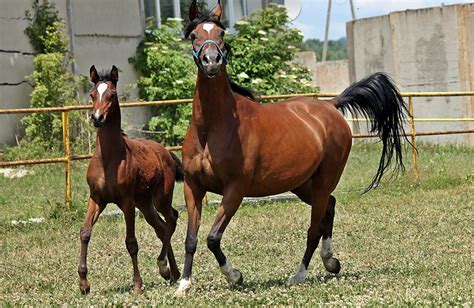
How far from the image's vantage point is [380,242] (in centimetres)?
1262

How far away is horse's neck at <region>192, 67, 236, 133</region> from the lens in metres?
9.17

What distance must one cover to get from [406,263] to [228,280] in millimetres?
2483

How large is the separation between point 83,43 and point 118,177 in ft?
44.4

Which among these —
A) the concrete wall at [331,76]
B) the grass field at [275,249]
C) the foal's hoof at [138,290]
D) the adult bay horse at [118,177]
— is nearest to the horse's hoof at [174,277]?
the adult bay horse at [118,177]

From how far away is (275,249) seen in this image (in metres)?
12.5

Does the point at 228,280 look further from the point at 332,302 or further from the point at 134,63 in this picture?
the point at 134,63

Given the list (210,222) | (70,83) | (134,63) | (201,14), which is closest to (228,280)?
(201,14)

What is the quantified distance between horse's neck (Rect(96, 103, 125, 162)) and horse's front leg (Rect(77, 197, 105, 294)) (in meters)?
0.46

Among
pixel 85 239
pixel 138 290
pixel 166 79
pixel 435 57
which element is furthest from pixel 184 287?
pixel 435 57

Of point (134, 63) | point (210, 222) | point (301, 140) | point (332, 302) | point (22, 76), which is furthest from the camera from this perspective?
point (134, 63)

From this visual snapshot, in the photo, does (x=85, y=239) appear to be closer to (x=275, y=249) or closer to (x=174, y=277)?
(x=174, y=277)

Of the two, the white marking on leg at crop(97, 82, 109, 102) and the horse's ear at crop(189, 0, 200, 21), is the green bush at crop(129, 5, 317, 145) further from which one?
the horse's ear at crop(189, 0, 200, 21)

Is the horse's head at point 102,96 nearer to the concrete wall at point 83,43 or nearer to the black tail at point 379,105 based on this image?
the black tail at point 379,105

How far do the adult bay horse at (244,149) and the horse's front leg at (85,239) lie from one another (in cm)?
106
